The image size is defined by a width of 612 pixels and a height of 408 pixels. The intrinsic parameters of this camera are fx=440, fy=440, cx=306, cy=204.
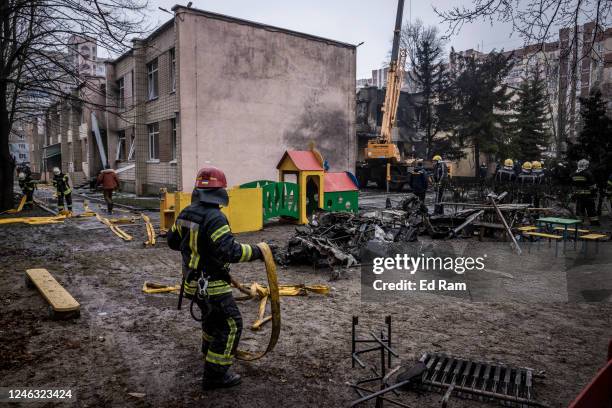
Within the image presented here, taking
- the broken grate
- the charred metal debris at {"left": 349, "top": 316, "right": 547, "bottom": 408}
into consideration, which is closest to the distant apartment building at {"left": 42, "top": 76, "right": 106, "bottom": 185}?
the charred metal debris at {"left": 349, "top": 316, "right": 547, "bottom": 408}

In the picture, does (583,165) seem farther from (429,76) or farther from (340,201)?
(429,76)

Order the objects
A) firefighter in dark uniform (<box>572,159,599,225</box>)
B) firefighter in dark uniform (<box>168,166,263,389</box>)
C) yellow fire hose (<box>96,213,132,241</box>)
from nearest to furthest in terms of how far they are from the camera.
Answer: firefighter in dark uniform (<box>168,166,263,389</box>)
yellow fire hose (<box>96,213,132,241</box>)
firefighter in dark uniform (<box>572,159,599,225</box>)

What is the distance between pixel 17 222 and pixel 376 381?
47.4 ft

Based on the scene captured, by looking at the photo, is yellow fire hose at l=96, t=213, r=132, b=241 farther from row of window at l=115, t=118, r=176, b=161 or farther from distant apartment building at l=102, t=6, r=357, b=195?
row of window at l=115, t=118, r=176, b=161

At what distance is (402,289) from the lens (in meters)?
7.39

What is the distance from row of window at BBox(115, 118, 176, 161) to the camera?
71.8ft

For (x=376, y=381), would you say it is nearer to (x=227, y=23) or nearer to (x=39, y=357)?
(x=39, y=357)

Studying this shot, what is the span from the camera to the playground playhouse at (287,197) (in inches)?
474

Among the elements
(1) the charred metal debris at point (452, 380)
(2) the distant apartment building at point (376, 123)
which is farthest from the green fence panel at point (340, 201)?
(2) the distant apartment building at point (376, 123)

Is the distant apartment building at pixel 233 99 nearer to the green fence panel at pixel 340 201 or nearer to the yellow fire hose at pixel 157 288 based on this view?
the green fence panel at pixel 340 201

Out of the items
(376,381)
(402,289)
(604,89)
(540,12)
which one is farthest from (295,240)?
(604,89)

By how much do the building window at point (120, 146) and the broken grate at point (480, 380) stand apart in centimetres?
2788

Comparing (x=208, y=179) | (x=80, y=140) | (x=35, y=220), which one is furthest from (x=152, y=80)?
(x=208, y=179)

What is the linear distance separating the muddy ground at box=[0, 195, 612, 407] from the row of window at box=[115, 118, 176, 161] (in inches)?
576
